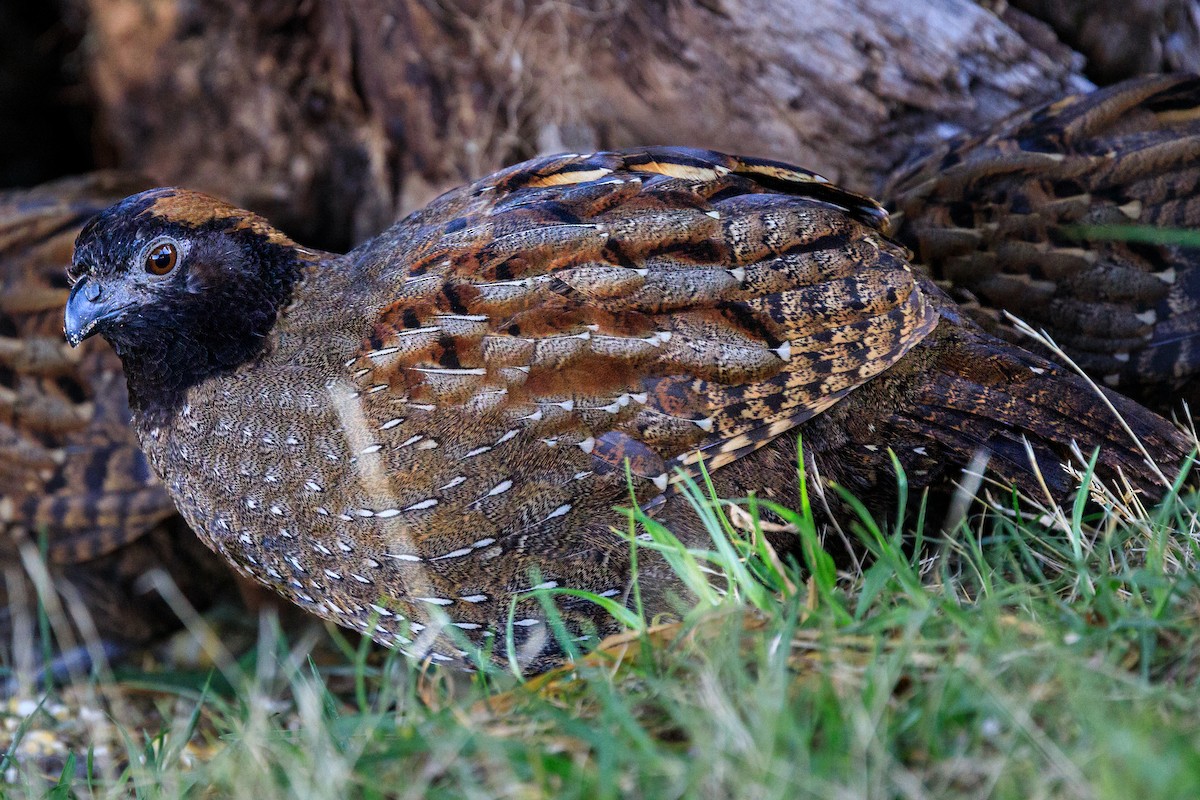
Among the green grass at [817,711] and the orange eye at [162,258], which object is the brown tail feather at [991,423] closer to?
the green grass at [817,711]

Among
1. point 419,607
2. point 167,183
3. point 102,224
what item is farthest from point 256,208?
point 419,607

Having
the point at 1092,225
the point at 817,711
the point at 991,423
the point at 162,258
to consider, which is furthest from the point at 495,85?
the point at 817,711

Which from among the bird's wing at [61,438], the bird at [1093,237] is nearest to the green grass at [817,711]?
the bird at [1093,237]

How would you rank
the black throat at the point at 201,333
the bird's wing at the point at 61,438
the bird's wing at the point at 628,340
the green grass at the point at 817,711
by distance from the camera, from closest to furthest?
the green grass at the point at 817,711 < the bird's wing at the point at 628,340 < the black throat at the point at 201,333 < the bird's wing at the point at 61,438

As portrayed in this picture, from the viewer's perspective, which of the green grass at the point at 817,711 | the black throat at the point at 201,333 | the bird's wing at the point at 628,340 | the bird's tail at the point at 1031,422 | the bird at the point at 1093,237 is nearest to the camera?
the green grass at the point at 817,711

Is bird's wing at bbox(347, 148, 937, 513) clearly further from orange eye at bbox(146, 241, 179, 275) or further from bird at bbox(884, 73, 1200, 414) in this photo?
bird at bbox(884, 73, 1200, 414)

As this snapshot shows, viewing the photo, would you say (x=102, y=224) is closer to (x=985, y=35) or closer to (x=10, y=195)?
(x=10, y=195)

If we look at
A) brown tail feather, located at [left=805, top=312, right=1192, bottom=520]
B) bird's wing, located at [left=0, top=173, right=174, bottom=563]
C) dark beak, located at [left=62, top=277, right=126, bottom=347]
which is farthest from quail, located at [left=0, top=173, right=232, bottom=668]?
brown tail feather, located at [left=805, top=312, right=1192, bottom=520]

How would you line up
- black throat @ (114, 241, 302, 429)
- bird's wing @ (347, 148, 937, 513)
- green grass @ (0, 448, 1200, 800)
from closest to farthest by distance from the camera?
green grass @ (0, 448, 1200, 800)
bird's wing @ (347, 148, 937, 513)
black throat @ (114, 241, 302, 429)

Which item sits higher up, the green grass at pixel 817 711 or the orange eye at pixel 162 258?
the orange eye at pixel 162 258
